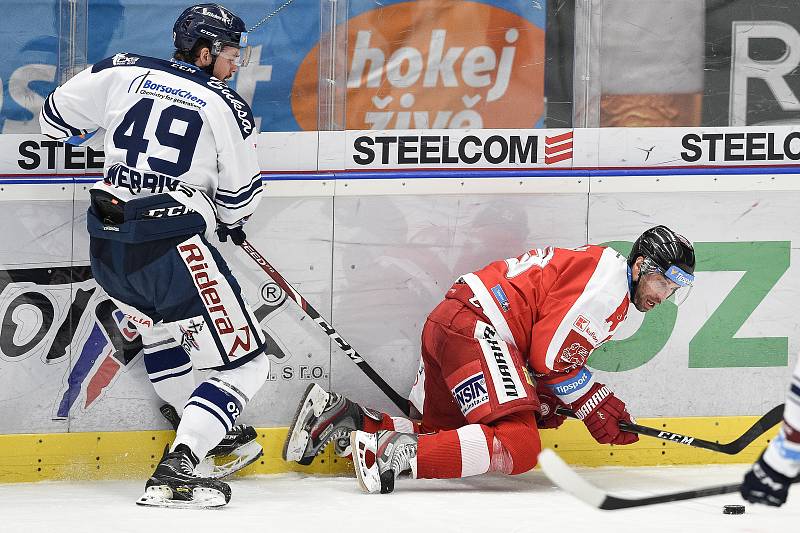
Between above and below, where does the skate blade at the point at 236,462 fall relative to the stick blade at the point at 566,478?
below

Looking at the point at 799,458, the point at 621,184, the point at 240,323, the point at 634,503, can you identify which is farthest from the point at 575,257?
the point at 799,458

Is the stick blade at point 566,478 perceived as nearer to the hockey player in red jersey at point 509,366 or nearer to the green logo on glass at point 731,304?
the hockey player in red jersey at point 509,366

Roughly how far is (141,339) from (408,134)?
1.13m

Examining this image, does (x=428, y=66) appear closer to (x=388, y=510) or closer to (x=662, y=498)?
(x=388, y=510)

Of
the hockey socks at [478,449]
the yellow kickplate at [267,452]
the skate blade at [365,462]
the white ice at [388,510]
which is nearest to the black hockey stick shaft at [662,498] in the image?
the white ice at [388,510]

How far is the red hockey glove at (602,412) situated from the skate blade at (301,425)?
0.83 m

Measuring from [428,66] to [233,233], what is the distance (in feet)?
3.00

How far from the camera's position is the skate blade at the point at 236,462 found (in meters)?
3.72

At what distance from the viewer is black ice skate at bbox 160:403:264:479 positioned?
375 cm

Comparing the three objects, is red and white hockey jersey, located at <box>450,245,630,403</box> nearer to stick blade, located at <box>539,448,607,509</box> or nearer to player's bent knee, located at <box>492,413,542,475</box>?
player's bent knee, located at <box>492,413,542,475</box>

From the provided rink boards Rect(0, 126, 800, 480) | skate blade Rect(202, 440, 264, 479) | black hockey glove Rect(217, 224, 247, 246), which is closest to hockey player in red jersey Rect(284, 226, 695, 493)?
skate blade Rect(202, 440, 264, 479)

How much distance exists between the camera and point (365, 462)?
11.5ft

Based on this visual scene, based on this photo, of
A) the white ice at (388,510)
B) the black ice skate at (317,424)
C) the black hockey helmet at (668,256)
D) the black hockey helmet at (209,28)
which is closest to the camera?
the white ice at (388,510)

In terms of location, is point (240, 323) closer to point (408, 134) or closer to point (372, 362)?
point (372, 362)
